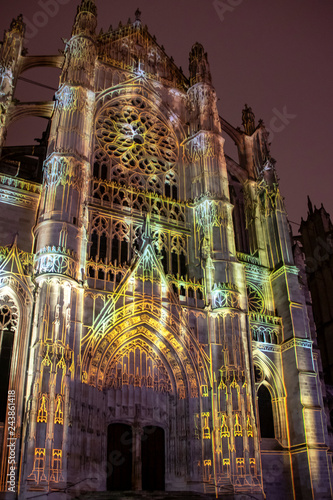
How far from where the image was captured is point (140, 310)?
1875 centimetres

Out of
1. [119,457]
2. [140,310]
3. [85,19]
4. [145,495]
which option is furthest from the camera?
[85,19]

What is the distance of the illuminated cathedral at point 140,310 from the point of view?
1598 cm

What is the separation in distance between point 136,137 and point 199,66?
6421 mm

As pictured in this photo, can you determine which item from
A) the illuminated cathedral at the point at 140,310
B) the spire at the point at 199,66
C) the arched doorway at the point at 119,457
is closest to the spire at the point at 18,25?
the illuminated cathedral at the point at 140,310

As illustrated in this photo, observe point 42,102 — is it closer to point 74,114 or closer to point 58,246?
point 74,114

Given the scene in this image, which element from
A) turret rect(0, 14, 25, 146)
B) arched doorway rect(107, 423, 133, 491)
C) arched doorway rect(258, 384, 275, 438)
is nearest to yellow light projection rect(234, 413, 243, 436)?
arched doorway rect(258, 384, 275, 438)

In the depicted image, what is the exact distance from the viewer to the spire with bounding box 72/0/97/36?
2428 centimetres

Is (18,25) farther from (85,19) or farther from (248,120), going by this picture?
(248,120)

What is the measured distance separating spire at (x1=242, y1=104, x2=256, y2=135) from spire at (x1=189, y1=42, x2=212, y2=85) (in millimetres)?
3937

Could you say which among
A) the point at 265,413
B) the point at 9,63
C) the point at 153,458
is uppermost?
the point at 9,63

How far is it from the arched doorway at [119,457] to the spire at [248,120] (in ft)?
62.5


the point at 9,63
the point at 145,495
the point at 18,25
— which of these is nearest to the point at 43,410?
the point at 145,495

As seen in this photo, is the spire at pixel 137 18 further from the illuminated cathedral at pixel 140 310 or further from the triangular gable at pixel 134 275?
the triangular gable at pixel 134 275

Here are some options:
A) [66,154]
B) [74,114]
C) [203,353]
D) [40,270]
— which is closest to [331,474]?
[203,353]
